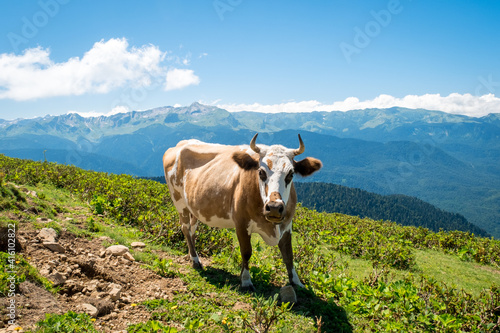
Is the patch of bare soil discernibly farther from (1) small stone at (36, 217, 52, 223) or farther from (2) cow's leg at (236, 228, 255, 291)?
(2) cow's leg at (236, 228, 255, 291)

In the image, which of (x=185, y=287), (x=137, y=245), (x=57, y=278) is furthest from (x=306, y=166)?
(x=137, y=245)

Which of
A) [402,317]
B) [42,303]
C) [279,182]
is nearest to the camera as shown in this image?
[42,303]

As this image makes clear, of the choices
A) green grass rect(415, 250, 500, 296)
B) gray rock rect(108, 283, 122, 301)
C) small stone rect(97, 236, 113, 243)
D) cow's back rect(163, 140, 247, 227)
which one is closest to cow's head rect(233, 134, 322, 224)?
cow's back rect(163, 140, 247, 227)

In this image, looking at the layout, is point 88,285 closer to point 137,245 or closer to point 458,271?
point 137,245

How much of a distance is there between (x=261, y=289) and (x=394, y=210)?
639 ft

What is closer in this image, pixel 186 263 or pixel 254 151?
pixel 254 151

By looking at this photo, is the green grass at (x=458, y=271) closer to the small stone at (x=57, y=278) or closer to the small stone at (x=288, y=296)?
the small stone at (x=288, y=296)

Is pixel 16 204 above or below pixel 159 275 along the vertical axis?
above

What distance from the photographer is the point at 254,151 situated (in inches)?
232

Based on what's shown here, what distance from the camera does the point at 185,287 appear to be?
5.82m

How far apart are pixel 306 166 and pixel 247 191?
1.36 metres

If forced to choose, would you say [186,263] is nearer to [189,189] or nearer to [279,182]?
[189,189]

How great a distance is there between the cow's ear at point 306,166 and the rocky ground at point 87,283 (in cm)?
341

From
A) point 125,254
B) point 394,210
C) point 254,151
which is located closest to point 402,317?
point 254,151
